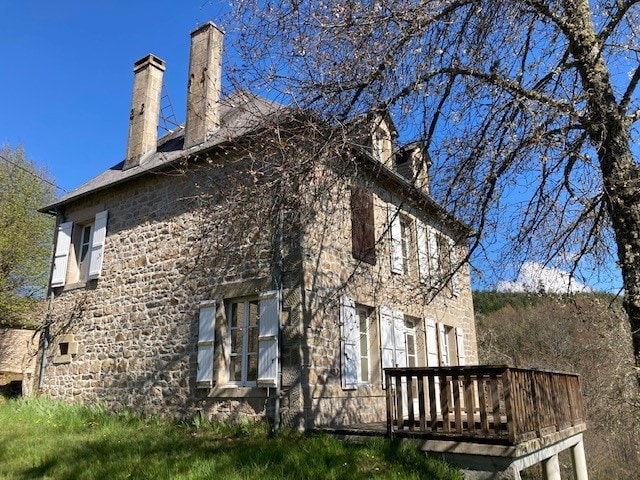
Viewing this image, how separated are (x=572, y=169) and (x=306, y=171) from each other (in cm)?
303

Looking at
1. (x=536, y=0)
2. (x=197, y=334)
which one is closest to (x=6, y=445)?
(x=197, y=334)

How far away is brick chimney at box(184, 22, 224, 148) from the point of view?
10234 millimetres

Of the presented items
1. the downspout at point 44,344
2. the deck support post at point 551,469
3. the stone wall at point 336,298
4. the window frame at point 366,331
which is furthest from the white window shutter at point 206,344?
the deck support post at point 551,469

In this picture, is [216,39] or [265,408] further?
[216,39]

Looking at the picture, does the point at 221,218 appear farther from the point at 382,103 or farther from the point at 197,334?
the point at 197,334

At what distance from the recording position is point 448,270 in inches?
243

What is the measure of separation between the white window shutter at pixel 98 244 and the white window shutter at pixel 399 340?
6084mm

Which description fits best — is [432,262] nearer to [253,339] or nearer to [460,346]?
[253,339]

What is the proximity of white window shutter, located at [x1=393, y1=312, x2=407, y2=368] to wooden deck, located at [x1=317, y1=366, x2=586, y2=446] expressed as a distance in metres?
2.41

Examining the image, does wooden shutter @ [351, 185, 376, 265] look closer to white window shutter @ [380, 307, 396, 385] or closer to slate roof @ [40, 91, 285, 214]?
white window shutter @ [380, 307, 396, 385]

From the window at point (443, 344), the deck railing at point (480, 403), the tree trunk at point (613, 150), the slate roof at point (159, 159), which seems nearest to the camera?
the tree trunk at point (613, 150)

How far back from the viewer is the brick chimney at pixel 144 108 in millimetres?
11531

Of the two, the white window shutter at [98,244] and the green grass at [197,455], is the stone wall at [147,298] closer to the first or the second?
the white window shutter at [98,244]

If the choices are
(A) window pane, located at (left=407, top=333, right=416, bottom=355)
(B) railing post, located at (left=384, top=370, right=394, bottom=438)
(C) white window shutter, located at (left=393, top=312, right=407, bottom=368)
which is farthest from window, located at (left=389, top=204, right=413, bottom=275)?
(B) railing post, located at (left=384, top=370, right=394, bottom=438)
